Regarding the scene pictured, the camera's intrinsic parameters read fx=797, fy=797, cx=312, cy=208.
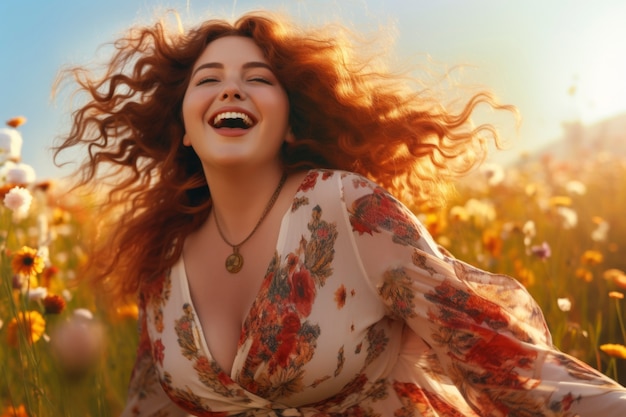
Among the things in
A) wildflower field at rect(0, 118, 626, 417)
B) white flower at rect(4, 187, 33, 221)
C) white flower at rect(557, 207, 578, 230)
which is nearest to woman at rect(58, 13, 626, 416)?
wildflower field at rect(0, 118, 626, 417)

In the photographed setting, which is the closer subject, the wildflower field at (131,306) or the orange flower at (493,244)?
the wildflower field at (131,306)

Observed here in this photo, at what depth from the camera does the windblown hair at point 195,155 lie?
194 centimetres

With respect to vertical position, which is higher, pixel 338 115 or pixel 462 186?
pixel 338 115

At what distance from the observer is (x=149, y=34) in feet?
7.13

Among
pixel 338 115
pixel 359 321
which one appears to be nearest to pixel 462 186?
pixel 338 115

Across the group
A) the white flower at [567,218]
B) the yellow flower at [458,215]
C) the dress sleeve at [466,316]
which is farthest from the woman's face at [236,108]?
the white flower at [567,218]

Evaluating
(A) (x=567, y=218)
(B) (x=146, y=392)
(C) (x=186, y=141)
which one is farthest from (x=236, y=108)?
(A) (x=567, y=218)

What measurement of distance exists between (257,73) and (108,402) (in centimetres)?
129

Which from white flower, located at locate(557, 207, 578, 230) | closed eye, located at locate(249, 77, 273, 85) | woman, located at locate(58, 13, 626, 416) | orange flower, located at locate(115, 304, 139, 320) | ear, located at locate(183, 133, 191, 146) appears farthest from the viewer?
white flower, located at locate(557, 207, 578, 230)

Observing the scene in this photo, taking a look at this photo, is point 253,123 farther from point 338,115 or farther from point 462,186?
point 462,186

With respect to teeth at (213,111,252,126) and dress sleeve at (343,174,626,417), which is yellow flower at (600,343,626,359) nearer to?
dress sleeve at (343,174,626,417)

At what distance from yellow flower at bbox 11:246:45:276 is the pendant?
467 millimetres

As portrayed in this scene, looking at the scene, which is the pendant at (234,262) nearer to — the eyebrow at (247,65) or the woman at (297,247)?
the woman at (297,247)

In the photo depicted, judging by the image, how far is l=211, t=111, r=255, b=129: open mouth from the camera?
180 cm
